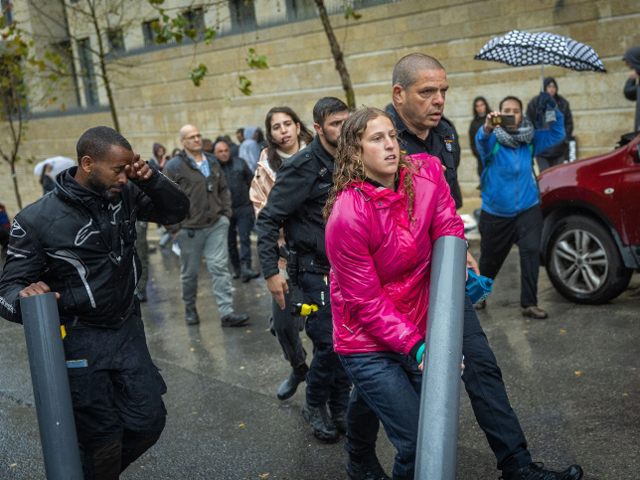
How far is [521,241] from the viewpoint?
6688 millimetres

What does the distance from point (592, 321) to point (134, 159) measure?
456cm

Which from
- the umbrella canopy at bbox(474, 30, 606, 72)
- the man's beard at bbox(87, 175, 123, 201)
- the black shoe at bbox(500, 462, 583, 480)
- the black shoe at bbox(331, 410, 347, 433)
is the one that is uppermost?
the umbrella canopy at bbox(474, 30, 606, 72)

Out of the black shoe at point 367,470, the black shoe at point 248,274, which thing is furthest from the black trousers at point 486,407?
the black shoe at point 248,274

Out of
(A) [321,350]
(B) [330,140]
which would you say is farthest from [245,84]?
(A) [321,350]

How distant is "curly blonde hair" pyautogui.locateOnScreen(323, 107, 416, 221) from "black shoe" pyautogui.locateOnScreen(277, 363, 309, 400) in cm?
235

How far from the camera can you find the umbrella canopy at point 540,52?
7773 millimetres

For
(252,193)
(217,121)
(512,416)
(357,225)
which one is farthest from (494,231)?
(217,121)

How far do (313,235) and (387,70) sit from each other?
444 inches

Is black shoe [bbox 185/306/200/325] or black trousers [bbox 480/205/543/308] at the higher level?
black trousers [bbox 480/205/543/308]

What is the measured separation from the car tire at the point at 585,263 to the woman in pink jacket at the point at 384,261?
4023 millimetres

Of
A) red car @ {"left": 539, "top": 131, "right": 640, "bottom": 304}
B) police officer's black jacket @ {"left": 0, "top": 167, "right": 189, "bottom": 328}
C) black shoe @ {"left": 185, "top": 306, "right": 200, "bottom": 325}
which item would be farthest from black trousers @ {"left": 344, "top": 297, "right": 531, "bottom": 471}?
black shoe @ {"left": 185, "top": 306, "right": 200, "bottom": 325}

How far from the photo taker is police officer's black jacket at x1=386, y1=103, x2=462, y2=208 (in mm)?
4051

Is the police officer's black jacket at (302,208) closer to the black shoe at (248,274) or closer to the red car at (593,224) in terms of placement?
the red car at (593,224)

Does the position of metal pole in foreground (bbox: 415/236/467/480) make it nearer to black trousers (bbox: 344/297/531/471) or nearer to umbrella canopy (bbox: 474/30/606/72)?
black trousers (bbox: 344/297/531/471)
